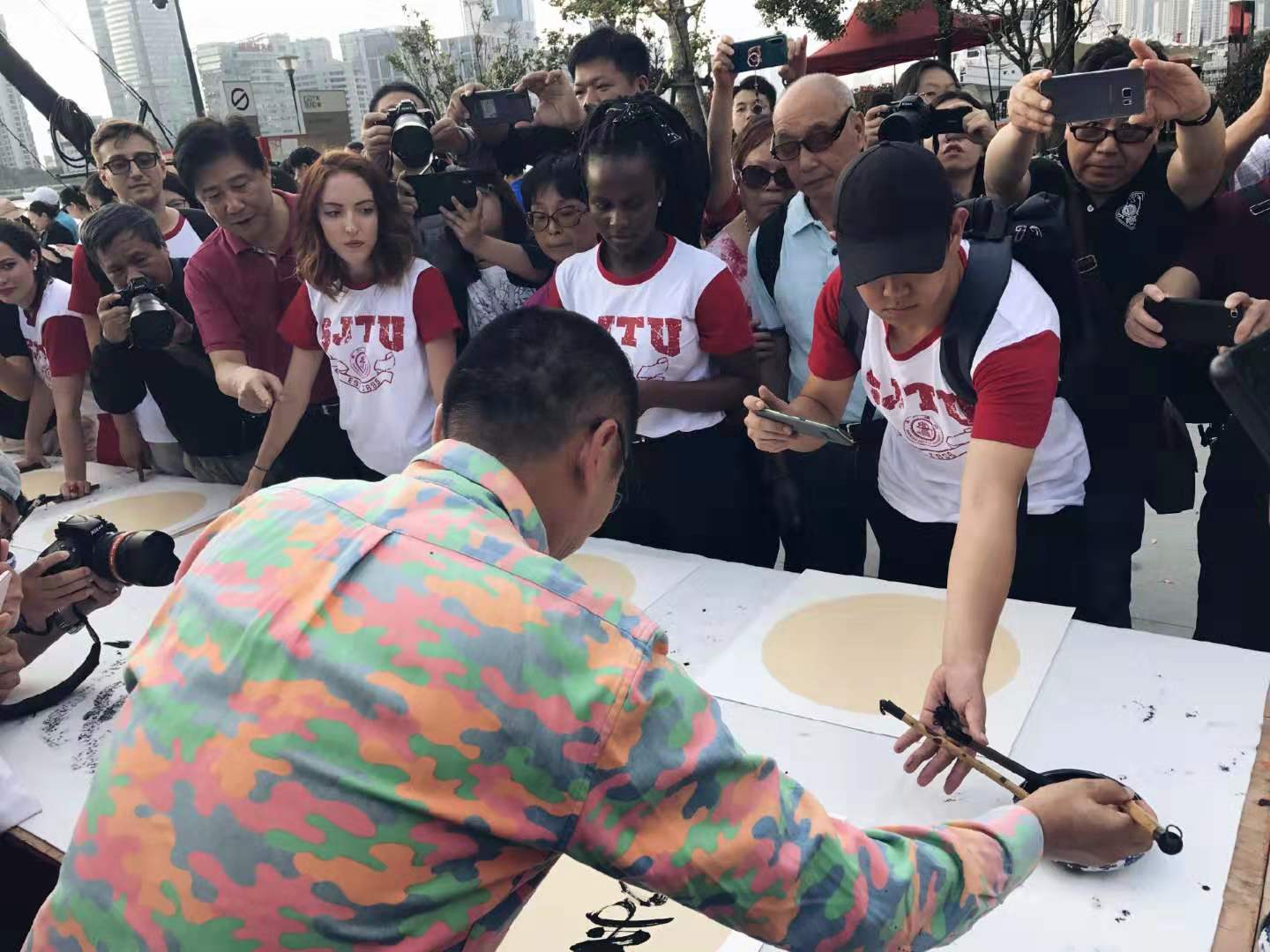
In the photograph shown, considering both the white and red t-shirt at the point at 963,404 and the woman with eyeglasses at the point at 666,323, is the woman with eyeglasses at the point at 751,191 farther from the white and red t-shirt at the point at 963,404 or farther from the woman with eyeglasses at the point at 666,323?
the white and red t-shirt at the point at 963,404

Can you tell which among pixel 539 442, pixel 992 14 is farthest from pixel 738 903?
pixel 992 14

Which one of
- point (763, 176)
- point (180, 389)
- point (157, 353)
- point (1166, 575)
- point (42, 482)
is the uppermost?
point (763, 176)

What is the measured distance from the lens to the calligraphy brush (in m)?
1.02

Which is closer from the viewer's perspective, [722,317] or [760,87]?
[722,317]

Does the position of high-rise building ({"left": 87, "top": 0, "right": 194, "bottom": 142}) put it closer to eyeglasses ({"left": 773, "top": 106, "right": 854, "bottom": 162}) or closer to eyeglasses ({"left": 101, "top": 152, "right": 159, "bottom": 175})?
eyeglasses ({"left": 101, "top": 152, "right": 159, "bottom": 175})

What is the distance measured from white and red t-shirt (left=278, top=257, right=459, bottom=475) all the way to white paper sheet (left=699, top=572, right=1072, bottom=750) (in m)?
0.98

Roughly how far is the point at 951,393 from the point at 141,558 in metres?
1.32

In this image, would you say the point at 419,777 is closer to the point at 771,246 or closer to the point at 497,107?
the point at 771,246

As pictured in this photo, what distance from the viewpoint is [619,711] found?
675 millimetres

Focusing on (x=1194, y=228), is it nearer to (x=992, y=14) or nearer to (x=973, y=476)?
(x=973, y=476)

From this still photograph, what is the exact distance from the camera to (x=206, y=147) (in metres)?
2.39

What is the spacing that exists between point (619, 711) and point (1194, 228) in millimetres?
1715

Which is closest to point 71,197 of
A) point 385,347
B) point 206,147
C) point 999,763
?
point 206,147

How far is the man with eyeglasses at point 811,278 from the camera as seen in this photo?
2070 mm
